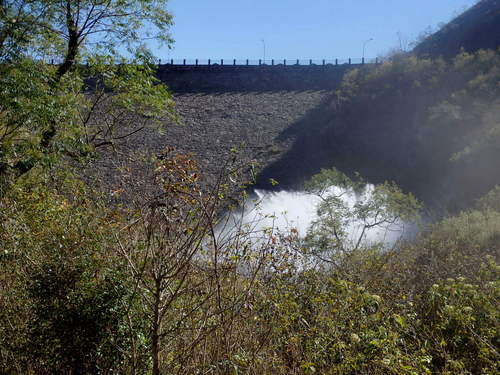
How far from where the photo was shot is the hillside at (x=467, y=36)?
26.0 m

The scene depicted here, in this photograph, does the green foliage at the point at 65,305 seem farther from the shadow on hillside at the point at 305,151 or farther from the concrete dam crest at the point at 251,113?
the shadow on hillside at the point at 305,151

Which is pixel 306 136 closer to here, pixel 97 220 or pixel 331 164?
pixel 331 164

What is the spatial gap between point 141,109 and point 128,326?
7096mm

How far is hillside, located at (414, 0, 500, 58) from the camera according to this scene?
26.0 meters

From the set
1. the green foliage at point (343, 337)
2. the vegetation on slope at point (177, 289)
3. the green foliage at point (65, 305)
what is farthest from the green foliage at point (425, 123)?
the green foliage at point (65, 305)

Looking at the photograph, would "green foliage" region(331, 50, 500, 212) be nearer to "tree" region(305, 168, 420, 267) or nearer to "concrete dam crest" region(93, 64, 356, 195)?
"concrete dam crest" region(93, 64, 356, 195)

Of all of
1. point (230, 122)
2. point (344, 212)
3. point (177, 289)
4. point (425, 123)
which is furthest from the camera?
point (230, 122)

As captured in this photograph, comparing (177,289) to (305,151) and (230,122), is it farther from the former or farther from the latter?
(230,122)

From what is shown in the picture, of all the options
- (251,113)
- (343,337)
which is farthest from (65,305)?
(251,113)

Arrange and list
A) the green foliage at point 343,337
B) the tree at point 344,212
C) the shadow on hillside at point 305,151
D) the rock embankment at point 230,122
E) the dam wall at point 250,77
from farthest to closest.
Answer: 1. the dam wall at point 250,77
2. the rock embankment at point 230,122
3. the shadow on hillside at point 305,151
4. the tree at point 344,212
5. the green foliage at point 343,337

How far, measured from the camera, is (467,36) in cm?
2706

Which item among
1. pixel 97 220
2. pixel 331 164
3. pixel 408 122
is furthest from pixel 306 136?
pixel 97 220

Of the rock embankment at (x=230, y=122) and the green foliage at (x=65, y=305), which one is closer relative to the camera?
the green foliage at (x=65, y=305)

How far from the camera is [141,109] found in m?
9.55
